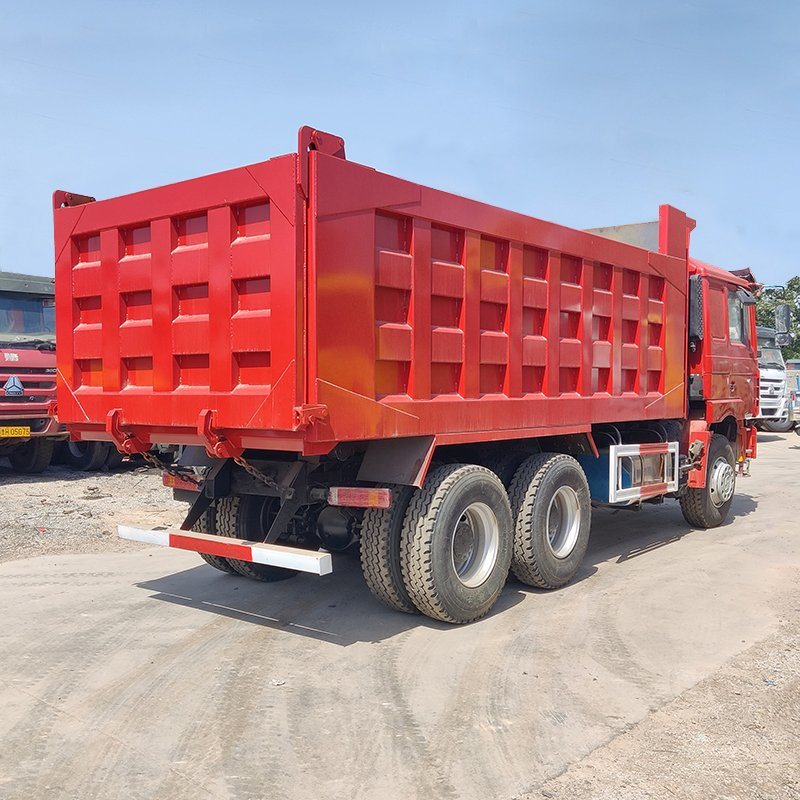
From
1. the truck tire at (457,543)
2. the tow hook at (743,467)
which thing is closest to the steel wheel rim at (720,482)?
the tow hook at (743,467)

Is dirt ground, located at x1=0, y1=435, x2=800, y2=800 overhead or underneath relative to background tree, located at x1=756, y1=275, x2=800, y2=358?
underneath

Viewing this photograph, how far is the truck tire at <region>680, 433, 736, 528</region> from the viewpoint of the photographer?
29.9ft

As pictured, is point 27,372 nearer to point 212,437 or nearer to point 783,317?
point 212,437

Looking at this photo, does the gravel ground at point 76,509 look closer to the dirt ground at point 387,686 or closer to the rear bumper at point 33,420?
the dirt ground at point 387,686

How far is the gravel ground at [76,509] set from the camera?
26.8 feet

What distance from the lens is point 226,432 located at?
16.5 feet

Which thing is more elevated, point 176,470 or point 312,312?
point 312,312

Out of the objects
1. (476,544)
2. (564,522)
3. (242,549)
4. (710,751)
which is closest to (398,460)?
(476,544)

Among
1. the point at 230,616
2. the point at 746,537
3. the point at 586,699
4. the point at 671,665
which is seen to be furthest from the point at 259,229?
the point at 746,537

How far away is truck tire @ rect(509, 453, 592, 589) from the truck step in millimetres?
1925

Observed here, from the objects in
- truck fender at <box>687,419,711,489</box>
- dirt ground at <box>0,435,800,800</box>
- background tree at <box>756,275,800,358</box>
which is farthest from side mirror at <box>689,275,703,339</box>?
background tree at <box>756,275,800,358</box>

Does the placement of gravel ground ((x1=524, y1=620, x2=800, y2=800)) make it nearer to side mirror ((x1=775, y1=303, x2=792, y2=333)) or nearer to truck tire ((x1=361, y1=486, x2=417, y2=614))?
truck tire ((x1=361, y1=486, x2=417, y2=614))

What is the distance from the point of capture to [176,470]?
6000 millimetres

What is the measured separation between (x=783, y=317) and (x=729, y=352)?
1.15 m
